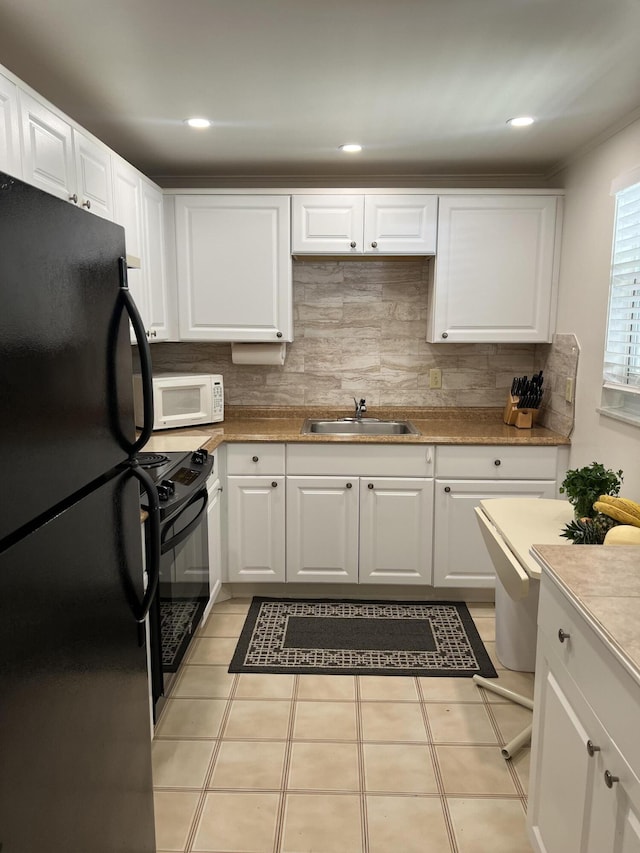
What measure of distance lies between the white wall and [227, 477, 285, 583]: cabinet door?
1.58 metres

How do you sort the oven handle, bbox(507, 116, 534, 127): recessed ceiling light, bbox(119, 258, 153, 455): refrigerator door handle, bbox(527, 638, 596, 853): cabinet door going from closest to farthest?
bbox(119, 258, 153, 455): refrigerator door handle → bbox(527, 638, 596, 853): cabinet door → the oven handle → bbox(507, 116, 534, 127): recessed ceiling light

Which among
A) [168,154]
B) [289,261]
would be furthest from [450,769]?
[168,154]

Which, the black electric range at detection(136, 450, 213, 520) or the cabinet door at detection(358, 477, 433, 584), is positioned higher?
the black electric range at detection(136, 450, 213, 520)

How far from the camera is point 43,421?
887mm

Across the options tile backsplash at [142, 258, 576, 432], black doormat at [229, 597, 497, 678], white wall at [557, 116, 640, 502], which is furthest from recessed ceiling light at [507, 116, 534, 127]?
black doormat at [229, 597, 497, 678]

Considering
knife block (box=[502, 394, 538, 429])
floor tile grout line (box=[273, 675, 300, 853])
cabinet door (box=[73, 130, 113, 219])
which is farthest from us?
knife block (box=[502, 394, 538, 429])

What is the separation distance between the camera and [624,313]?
2676mm

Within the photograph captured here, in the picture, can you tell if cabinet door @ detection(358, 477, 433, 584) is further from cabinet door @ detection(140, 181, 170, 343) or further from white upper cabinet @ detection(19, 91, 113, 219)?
white upper cabinet @ detection(19, 91, 113, 219)

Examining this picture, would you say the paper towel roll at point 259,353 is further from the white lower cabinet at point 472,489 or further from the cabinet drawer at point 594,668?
the cabinet drawer at point 594,668

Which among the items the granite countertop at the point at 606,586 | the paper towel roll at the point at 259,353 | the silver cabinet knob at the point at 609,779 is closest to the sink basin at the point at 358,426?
the paper towel roll at the point at 259,353

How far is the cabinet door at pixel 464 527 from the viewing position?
11.0ft

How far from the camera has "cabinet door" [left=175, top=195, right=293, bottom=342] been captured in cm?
346

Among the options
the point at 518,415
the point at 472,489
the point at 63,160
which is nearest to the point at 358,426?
the point at 472,489

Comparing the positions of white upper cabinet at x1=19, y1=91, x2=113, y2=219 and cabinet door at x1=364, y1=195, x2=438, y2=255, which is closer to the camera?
white upper cabinet at x1=19, y1=91, x2=113, y2=219
